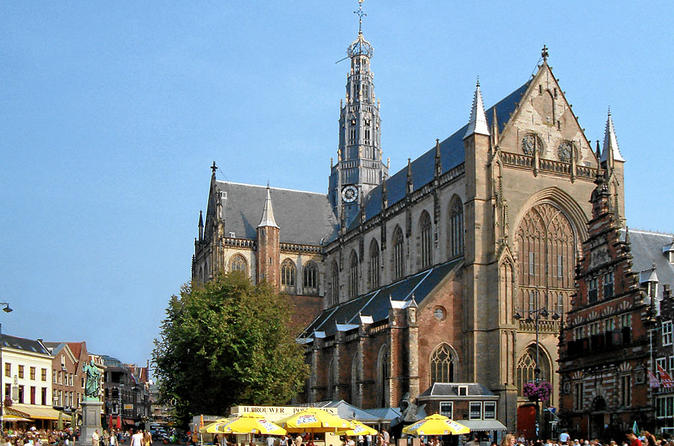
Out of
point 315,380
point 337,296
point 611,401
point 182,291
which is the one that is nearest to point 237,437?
point 182,291

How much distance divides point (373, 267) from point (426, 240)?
33.8ft

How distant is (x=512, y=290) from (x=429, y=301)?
485 cm

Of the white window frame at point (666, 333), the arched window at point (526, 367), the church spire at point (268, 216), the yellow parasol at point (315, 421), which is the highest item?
the church spire at point (268, 216)

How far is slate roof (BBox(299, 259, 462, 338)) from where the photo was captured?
54850 millimetres

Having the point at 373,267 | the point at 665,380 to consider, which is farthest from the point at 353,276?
the point at 665,380

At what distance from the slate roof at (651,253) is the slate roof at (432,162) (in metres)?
11.0

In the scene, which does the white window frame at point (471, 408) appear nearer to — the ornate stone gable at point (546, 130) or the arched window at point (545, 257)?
the arched window at point (545, 257)

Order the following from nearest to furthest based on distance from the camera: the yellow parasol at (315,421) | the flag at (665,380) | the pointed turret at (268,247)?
the yellow parasol at (315,421) → the flag at (665,380) → the pointed turret at (268,247)

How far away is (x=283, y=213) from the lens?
83750 mm

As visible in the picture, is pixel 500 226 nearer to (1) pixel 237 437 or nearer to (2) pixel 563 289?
(2) pixel 563 289

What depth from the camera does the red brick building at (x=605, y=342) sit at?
38.3 meters

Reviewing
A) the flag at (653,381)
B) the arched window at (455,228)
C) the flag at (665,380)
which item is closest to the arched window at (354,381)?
the arched window at (455,228)

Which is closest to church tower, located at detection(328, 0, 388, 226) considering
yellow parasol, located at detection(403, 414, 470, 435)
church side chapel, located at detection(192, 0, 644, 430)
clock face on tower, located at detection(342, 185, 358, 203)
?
clock face on tower, located at detection(342, 185, 358, 203)

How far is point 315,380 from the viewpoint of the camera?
64625 millimetres
